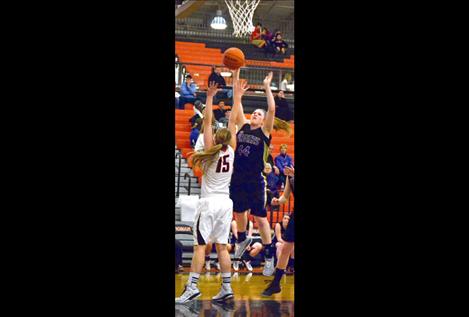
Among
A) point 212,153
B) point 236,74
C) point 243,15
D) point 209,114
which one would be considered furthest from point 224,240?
point 243,15

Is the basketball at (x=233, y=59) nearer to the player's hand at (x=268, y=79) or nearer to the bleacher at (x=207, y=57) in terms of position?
the bleacher at (x=207, y=57)

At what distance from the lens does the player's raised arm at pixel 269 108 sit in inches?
132

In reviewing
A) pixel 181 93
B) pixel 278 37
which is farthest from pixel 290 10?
pixel 181 93

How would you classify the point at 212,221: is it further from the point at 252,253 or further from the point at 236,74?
the point at 236,74

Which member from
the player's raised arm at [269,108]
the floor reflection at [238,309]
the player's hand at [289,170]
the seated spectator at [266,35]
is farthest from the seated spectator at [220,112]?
the floor reflection at [238,309]

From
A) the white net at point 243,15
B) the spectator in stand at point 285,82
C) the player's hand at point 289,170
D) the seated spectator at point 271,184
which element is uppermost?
the white net at point 243,15

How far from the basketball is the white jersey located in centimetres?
49

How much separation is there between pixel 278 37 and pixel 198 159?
3.70 ft

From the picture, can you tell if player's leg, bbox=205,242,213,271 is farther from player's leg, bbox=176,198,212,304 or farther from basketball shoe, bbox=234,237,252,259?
basketball shoe, bbox=234,237,252,259

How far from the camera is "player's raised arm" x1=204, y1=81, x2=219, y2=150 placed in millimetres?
3262

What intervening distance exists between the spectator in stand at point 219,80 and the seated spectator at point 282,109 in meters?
0.28
